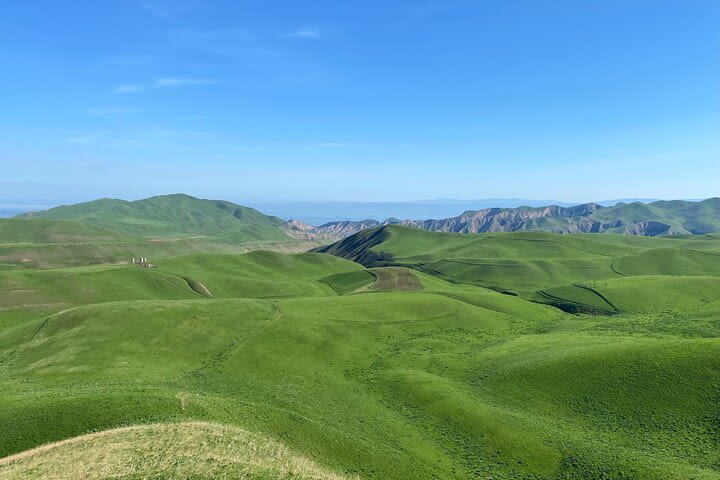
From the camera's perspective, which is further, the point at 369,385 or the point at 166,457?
the point at 369,385

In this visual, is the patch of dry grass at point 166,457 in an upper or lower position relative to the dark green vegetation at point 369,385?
upper

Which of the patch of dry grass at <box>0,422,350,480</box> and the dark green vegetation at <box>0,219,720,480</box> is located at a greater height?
the patch of dry grass at <box>0,422,350,480</box>

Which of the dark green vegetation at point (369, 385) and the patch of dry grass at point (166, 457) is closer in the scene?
the patch of dry grass at point (166, 457)

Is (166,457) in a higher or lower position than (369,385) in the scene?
higher

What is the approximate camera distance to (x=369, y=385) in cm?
5819

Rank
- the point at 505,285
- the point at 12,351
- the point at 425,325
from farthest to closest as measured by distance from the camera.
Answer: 1. the point at 505,285
2. the point at 425,325
3. the point at 12,351

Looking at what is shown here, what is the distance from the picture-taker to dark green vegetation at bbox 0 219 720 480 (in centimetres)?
3716

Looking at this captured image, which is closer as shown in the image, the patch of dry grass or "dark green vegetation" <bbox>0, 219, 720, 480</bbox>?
the patch of dry grass

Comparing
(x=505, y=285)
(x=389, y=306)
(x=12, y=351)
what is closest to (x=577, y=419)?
(x=389, y=306)

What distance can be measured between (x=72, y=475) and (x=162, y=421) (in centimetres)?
947

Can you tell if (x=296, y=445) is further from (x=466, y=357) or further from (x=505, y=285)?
(x=505, y=285)

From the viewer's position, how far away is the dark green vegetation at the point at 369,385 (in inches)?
1463

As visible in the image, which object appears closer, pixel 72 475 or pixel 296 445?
pixel 72 475

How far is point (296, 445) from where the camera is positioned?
37.8m
